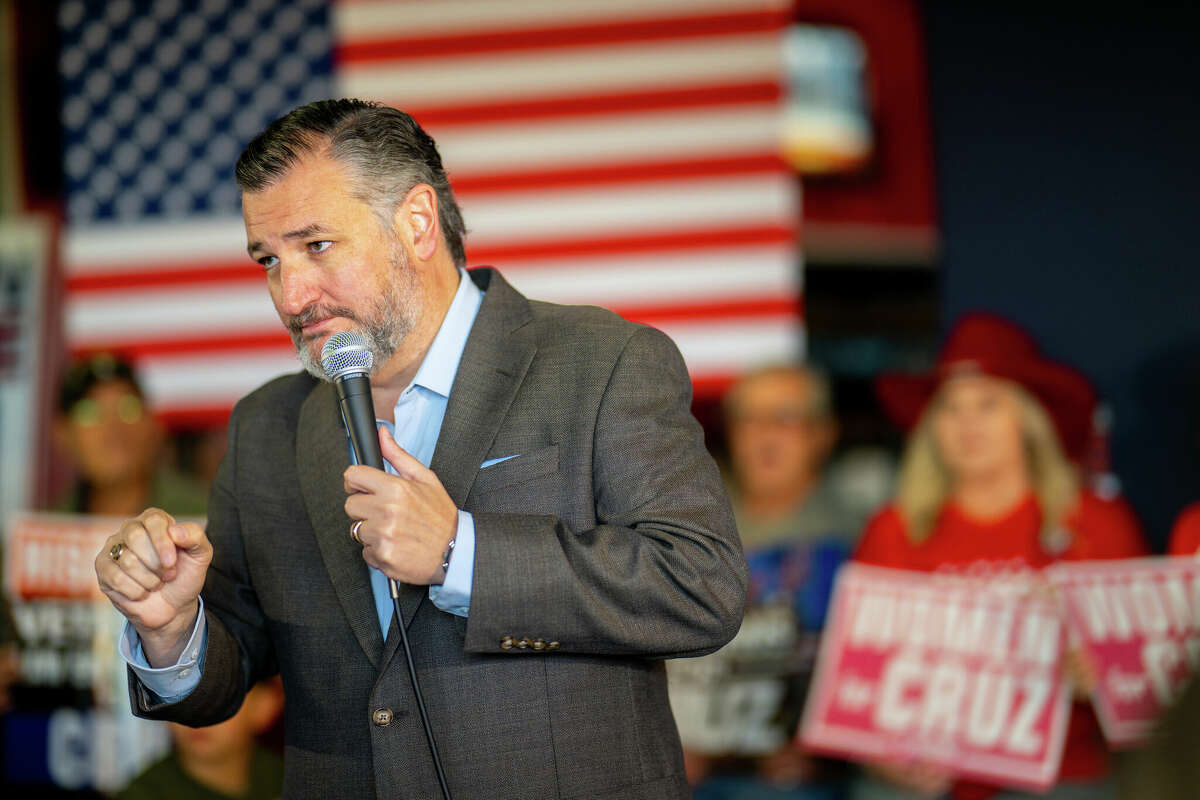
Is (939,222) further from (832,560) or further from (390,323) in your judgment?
(390,323)

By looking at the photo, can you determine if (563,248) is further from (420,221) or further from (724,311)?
(420,221)

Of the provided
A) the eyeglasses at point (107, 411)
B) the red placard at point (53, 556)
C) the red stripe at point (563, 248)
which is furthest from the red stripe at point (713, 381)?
the red placard at point (53, 556)

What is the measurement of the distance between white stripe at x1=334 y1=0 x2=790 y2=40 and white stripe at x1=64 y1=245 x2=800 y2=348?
832 mm

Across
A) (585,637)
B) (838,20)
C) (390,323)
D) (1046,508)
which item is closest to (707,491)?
(585,637)

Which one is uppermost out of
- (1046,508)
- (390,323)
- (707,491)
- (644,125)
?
(644,125)

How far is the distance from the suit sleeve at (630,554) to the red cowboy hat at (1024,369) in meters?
2.11

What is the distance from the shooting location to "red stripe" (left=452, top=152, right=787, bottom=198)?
4.27m

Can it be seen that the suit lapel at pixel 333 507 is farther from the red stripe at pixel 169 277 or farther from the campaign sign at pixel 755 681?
the red stripe at pixel 169 277

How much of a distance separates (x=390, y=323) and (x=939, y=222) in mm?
2650

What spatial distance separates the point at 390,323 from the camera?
167 cm

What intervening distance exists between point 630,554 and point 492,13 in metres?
3.27

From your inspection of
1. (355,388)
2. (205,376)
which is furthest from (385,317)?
(205,376)

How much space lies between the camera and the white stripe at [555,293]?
4.27 m

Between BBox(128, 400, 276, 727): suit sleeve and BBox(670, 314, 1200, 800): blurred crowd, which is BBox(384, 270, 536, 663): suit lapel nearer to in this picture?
BBox(128, 400, 276, 727): suit sleeve
